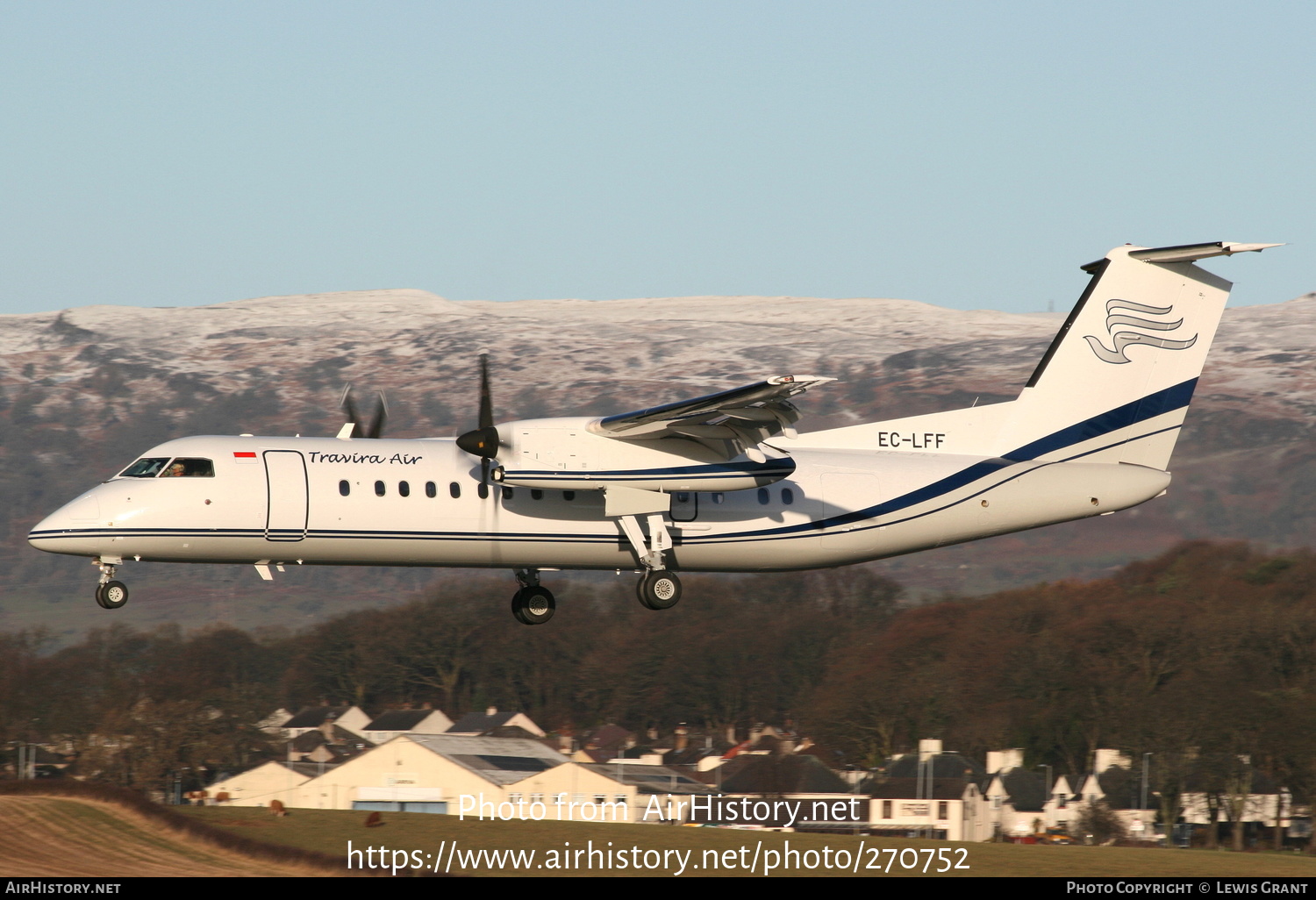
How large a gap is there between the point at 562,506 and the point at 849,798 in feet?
103

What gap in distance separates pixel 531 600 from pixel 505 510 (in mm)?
2166

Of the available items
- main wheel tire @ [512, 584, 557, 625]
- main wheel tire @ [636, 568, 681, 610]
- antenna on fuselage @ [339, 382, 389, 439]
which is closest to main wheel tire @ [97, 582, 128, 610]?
antenna on fuselage @ [339, 382, 389, 439]

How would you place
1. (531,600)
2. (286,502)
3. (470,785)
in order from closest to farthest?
(286,502) → (531,600) → (470,785)

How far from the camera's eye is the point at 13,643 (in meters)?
61.5

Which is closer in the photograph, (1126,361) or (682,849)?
(1126,361)

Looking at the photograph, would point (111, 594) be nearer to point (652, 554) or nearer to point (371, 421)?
point (371, 421)

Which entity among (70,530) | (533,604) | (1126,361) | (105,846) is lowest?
(105,846)

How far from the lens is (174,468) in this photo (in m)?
19.5

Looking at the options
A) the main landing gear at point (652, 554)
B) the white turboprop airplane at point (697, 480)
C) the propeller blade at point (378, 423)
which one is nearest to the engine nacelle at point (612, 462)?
the white turboprop airplane at point (697, 480)

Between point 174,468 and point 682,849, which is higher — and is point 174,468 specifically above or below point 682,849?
above

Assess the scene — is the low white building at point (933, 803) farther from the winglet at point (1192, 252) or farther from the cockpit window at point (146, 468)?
the cockpit window at point (146, 468)

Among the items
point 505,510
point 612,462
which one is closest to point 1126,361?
point 612,462

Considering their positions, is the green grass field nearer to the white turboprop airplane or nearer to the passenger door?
the white turboprop airplane
